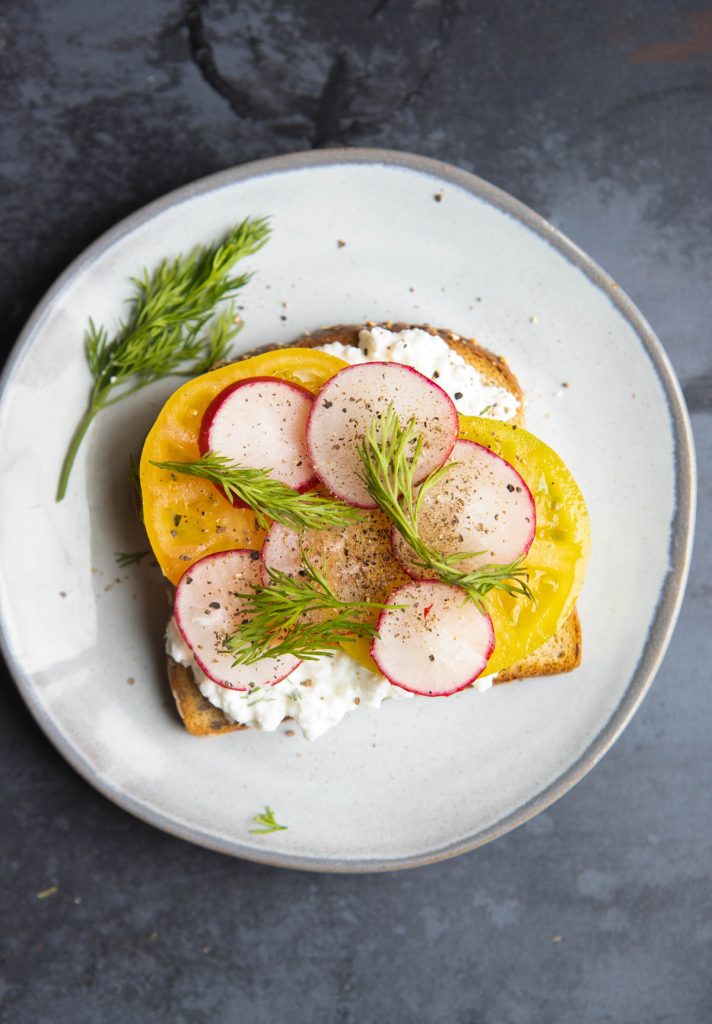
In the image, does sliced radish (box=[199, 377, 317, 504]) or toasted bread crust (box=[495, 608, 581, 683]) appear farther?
toasted bread crust (box=[495, 608, 581, 683])

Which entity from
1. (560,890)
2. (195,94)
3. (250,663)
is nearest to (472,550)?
(250,663)

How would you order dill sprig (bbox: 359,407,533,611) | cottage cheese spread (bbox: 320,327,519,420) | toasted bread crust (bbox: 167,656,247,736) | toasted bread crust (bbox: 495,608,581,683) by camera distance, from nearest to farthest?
dill sprig (bbox: 359,407,533,611), cottage cheese spread (bbox: 320,327,519,420), toasted bread crust (bbox: 167,656,247,736), toasted bread crust (bbox: 495,608,581,683)

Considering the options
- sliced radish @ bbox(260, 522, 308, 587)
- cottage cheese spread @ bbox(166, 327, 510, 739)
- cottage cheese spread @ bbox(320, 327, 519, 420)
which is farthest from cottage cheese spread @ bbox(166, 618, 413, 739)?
cottage cheese spread @ bbox(320, 327, 519, 420)

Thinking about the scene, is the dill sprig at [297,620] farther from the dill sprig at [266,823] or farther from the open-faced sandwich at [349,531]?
the dill sprig at [266,823]

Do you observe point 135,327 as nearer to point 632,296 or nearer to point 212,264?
point 212,264

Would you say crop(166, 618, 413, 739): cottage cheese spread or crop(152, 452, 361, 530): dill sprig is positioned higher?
crop(152, 452, 361, 530): dill sprig

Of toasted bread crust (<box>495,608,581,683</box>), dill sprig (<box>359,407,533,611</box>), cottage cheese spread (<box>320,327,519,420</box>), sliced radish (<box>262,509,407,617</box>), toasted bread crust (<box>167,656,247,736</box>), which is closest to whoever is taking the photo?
dill sprig (<box>359,407,533,611</box>)

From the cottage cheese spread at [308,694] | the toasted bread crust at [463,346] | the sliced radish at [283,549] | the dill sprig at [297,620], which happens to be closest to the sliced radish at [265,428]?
the sliced radish at [283,549]

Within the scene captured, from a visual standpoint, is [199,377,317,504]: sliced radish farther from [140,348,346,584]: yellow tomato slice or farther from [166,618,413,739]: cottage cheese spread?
[166,618,413,739]: cottage cheese spread

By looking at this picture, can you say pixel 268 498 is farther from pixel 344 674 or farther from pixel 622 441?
pixel 622 441
